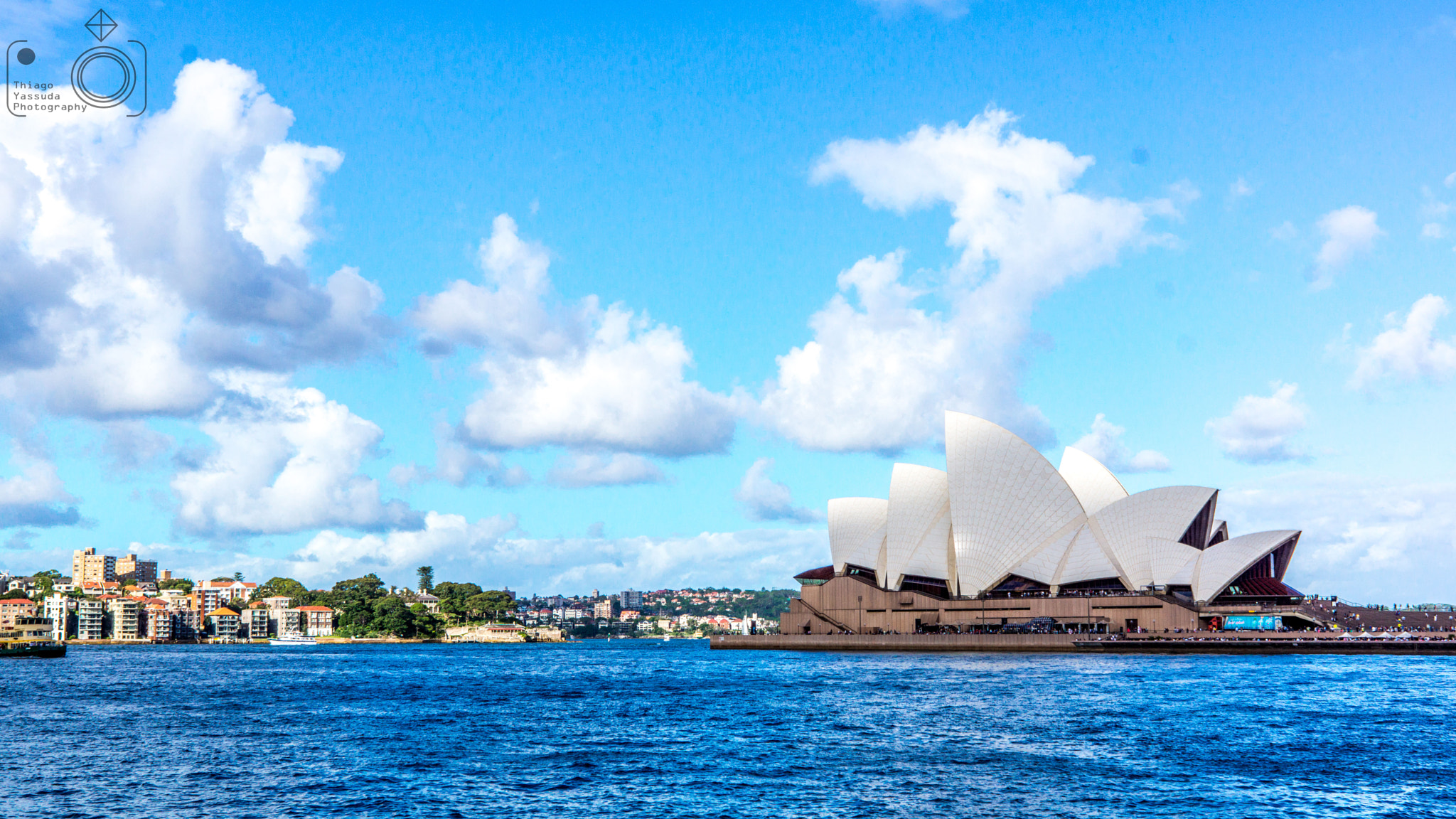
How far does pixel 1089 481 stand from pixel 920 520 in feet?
49.6

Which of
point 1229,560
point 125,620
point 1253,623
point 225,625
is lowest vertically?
point 225,625

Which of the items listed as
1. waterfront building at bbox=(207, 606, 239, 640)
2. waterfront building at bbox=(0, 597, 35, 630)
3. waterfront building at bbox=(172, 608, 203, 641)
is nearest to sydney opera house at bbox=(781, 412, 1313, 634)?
waterfront building at bbox=(207, 606, 239, 640)

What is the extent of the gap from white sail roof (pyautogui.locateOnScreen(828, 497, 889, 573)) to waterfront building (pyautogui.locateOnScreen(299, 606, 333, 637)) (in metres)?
113

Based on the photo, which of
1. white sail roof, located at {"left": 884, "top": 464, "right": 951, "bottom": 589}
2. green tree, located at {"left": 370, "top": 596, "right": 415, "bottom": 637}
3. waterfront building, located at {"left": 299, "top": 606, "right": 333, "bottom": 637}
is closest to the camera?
white sail roof, located at {"left": 884, "top": 464, "right": 951, "bottom": 589}

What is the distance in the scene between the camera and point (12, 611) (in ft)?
527

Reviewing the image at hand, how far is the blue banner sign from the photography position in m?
82.8

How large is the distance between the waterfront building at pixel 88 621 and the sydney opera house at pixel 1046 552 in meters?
131

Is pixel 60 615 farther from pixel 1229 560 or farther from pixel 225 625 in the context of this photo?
pixel 1229 560

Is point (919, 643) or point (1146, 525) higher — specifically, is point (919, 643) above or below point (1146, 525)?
below

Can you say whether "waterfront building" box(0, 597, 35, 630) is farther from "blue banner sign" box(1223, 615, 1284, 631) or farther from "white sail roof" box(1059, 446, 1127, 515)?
"blue banner sign" box(1223, 615, 1284, 631)

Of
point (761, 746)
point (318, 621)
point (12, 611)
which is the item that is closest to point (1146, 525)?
point (761, 746)

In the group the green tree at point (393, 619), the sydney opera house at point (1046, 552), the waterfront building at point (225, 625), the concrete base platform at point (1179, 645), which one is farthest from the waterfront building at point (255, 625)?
the concrete base platform at point (1179, 645)

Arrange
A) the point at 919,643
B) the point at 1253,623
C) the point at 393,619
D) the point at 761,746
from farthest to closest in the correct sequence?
the point at 393,619 < the point at 919,643 < the point at 1253,623 < the point at 761,746

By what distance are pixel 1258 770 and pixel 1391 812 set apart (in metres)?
4.95
